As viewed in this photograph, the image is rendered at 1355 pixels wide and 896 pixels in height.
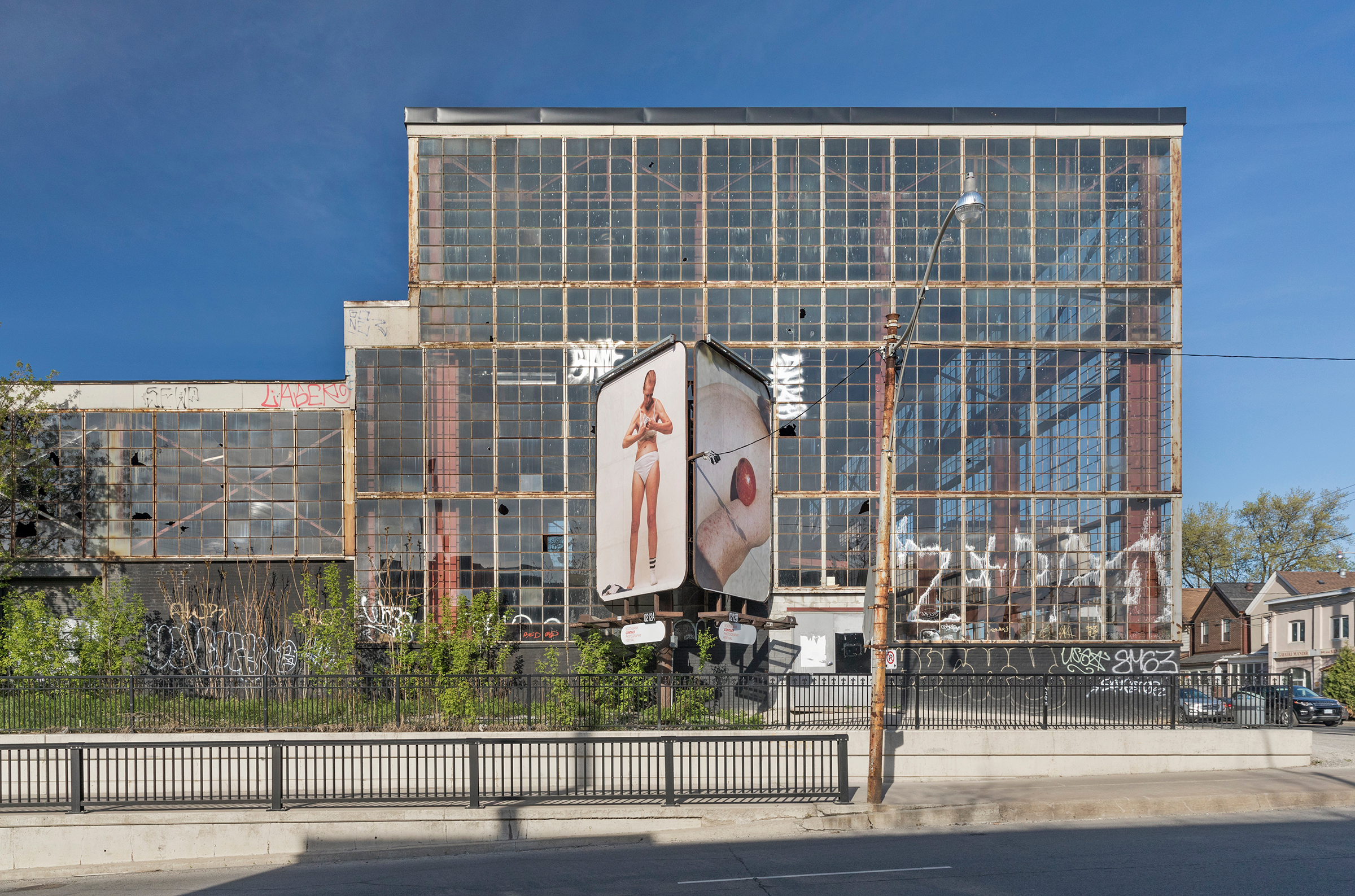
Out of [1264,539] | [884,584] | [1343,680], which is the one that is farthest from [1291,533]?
[884,584]

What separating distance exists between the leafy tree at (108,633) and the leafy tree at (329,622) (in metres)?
4.23

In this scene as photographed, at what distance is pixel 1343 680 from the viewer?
39.3 metres

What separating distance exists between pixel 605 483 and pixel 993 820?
12.7 metres

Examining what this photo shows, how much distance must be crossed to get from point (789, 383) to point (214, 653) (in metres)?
20.8

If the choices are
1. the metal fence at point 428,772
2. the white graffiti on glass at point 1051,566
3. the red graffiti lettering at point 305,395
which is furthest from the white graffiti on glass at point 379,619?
the white graffiti on glass at point 1051,566

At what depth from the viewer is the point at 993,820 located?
14453mm

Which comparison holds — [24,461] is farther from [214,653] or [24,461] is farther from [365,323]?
[365,323]

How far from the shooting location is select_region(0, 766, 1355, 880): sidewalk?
40.9ft

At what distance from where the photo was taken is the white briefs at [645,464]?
72.4 ft

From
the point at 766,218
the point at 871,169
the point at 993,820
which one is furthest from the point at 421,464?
the point at 993,820

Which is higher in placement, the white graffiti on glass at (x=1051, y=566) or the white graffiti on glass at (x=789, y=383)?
the white graffiti on glass at (x=789, y=383)

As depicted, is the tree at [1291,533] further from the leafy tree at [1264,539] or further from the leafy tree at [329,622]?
the leafy tree at [329,622]

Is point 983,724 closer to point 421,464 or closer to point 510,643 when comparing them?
point 510,643

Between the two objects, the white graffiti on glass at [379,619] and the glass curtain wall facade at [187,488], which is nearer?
the white graffiti on glass at [379,619]
